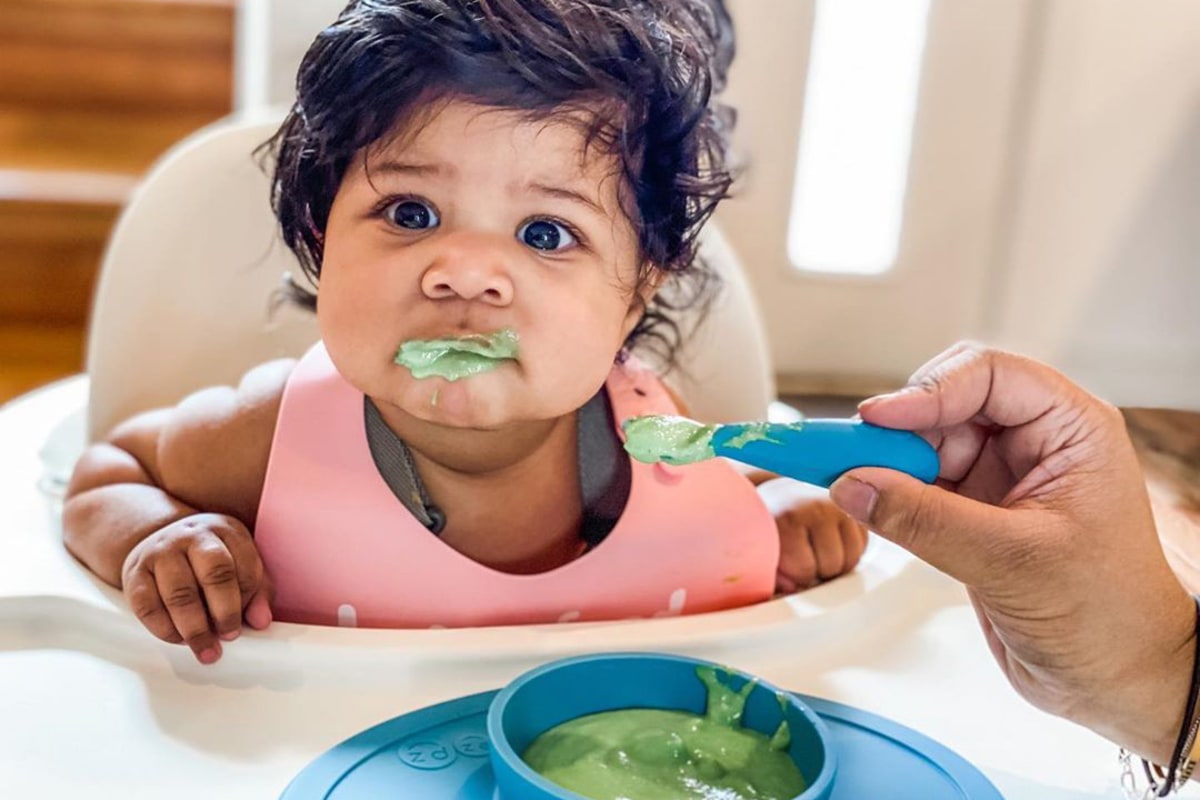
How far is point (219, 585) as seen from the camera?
64 centimetres

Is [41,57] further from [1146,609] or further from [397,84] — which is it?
[1146,609]

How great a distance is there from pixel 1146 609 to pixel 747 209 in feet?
2.81

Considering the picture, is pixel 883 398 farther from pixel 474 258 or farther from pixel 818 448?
pixel 474 258

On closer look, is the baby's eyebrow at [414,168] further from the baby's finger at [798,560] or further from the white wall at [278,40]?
the baby's finger at [798,560]

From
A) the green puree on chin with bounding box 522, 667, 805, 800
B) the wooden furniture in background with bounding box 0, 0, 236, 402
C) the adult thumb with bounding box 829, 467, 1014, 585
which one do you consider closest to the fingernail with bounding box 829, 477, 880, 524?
the adult thumb with bounding box 829, 467, 1014, 585

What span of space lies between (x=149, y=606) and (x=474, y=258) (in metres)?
0.25

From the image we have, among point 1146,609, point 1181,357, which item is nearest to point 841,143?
point 1181,357

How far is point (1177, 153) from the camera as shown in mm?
1072

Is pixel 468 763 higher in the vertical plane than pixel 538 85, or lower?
lower

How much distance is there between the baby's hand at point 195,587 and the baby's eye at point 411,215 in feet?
0.65

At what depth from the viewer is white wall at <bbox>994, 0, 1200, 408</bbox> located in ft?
2.93

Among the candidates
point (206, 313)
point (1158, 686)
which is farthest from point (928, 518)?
point (206, 313)

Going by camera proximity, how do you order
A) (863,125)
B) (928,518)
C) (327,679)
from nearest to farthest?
(928,518) < (327,679) < (863,125)

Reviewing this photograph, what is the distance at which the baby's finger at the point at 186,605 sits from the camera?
0.63 m
